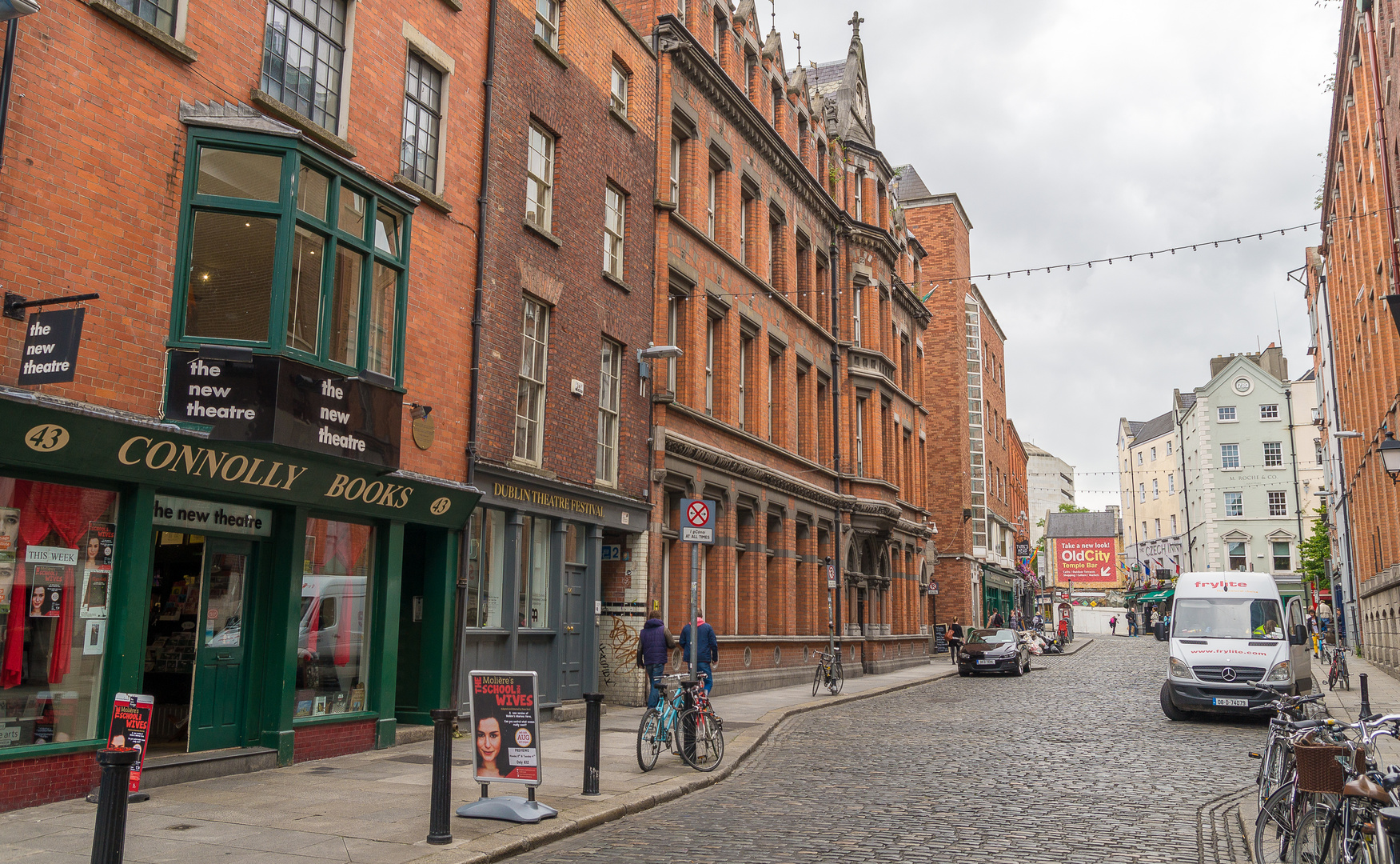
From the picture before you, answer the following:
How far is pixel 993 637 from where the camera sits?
108 feet

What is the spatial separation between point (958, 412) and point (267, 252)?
42.5 metres

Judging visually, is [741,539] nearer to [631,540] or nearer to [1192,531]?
[631,540]

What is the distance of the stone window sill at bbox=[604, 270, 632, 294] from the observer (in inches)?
746

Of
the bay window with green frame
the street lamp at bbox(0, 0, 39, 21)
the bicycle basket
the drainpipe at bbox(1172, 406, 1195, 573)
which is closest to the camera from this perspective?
the bicycle basket

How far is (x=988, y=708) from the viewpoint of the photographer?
20.8 m

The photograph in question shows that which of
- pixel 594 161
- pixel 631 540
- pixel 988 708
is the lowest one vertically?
pixel 988 708

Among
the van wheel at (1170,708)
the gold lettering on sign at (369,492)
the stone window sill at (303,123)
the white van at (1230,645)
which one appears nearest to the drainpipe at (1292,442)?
the white van at (1230,645)

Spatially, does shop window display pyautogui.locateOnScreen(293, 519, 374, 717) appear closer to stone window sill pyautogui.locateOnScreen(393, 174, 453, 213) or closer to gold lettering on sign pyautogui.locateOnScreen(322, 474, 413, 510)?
gold lettering on sign pyautogui.locateOnScreen(322, 474, 413, 510)

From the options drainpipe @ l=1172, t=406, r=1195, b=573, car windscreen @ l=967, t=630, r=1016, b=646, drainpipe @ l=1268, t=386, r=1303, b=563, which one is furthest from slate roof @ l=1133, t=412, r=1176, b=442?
car windscreen @ l=967, t=630, r=1016, b=646

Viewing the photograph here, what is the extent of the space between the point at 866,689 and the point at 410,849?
1908cm

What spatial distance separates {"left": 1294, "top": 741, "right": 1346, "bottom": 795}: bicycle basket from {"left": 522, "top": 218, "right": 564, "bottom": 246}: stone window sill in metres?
12.8

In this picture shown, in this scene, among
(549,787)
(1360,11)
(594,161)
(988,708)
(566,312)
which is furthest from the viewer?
(1360,11)

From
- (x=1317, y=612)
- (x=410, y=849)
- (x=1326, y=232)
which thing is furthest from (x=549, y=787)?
(x=1326, y=232)

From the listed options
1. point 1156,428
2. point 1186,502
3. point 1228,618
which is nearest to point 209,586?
point 1228,618
